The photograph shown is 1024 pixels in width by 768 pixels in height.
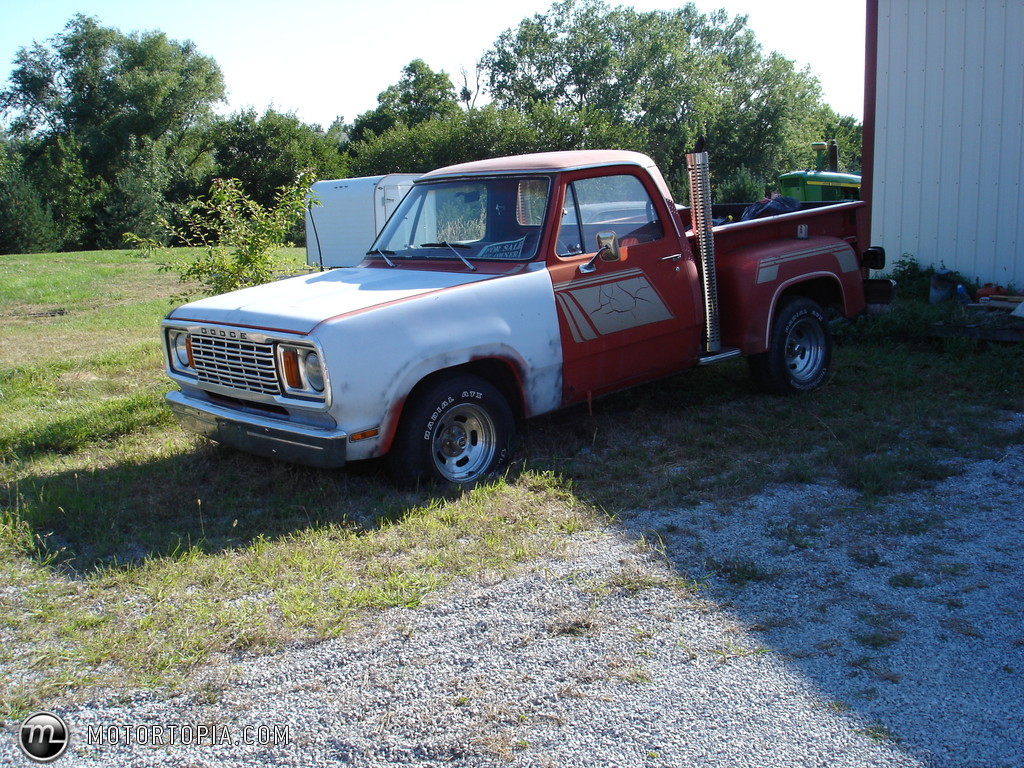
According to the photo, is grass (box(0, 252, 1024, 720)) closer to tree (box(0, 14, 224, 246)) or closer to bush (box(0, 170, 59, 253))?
bush (box(0, 170, 59, 253))

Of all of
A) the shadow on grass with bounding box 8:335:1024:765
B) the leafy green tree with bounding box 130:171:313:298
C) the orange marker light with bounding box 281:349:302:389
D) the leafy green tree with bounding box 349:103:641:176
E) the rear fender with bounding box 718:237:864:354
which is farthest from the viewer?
the leafy green tree with bounding box 349:103:641:176

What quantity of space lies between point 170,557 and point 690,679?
102 inches

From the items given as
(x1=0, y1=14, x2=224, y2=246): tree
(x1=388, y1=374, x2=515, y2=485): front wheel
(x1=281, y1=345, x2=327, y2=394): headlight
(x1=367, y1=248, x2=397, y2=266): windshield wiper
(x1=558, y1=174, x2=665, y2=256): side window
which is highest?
(x1=0, y1=14, x2=224, y2=246): tree

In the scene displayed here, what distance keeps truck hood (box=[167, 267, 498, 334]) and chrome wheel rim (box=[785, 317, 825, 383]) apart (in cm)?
297

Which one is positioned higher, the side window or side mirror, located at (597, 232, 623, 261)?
the side window

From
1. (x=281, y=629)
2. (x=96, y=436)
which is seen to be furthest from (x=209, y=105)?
(x=281, y=629)

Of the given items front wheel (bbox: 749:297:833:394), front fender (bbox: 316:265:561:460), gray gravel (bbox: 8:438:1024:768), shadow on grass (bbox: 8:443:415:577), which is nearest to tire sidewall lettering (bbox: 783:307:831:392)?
front wheel (bbox: 749:297:833:394)

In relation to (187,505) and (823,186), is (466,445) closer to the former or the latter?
(187,505)

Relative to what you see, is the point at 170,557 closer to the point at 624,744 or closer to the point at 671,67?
the point at 624,744

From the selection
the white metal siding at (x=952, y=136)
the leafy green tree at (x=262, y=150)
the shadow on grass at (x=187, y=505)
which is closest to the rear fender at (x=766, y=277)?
the shadow on grass at (x=187, y=505)

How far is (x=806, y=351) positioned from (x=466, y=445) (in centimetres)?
332

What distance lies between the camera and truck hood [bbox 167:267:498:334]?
484 centimetres

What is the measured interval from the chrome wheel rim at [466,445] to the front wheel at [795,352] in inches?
99.9

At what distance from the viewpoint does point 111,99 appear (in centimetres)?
5016
